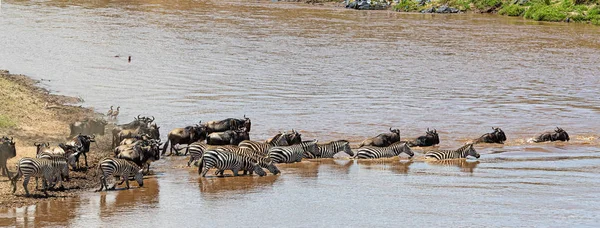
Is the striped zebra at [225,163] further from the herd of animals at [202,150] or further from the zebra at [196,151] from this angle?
the zebra at [196,151]

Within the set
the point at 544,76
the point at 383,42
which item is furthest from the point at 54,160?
the point at 383,42

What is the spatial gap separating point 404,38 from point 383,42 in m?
2.05

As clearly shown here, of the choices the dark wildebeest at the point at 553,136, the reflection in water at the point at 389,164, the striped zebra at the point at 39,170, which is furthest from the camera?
the dark wildebeest at the point at 553,136

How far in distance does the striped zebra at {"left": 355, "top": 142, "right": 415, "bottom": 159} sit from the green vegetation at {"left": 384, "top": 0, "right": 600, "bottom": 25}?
114ft

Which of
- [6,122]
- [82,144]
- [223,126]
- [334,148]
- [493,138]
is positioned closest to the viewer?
[82,144]

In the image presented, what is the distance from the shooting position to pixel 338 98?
23.8 metres

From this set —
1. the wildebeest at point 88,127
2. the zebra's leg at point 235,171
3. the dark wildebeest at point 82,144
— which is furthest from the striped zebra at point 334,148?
the wildebeest at point 88,127

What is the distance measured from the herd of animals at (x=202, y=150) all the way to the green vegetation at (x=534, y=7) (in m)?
33.3

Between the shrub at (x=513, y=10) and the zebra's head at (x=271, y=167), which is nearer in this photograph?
the zebra's head at (x=271, y=167)

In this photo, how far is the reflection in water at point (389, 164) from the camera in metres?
15.1

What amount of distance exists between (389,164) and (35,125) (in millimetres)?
6834

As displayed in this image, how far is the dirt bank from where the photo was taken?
40.5 feet

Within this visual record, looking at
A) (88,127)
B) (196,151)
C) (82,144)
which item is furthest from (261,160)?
(88,127)

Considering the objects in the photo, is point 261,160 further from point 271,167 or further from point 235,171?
point 235,171
